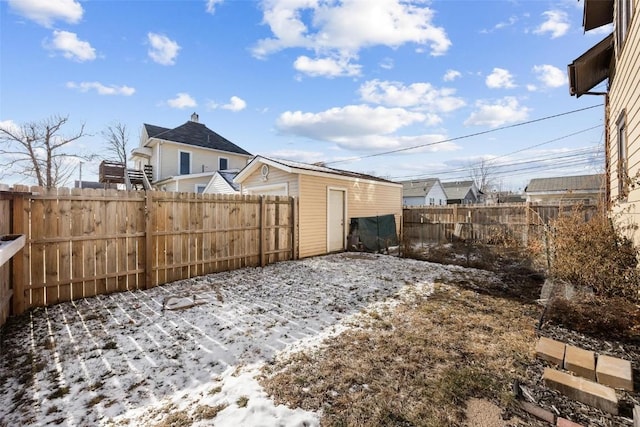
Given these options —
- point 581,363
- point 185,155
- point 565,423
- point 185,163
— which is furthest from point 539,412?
point 185,155

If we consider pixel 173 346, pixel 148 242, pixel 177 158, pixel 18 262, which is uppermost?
pixel 177 158

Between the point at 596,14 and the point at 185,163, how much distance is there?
66.5 feet

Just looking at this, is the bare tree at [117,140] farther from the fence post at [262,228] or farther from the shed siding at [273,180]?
the fence post at [262,228]

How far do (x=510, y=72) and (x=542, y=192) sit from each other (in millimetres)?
18883

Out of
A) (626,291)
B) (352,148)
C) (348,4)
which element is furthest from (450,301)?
(352,148)

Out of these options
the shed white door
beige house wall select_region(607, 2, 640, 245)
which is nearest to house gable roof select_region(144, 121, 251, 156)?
the shed white door

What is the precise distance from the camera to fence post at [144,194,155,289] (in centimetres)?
536

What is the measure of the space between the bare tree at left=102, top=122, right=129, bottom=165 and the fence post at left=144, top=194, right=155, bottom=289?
2652 centimetres

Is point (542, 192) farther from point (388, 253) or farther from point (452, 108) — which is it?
point (388, 253)

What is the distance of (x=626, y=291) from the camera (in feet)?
12.0

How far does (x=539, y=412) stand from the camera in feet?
6.56

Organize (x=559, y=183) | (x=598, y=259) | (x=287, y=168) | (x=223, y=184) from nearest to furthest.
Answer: (x=598, y=259), (x=287, y=168), (x=223, y=184), (x=559, y=183)

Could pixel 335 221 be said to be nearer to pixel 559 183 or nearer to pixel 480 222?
pixel 480 222

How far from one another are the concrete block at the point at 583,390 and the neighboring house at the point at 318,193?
6800 mm
